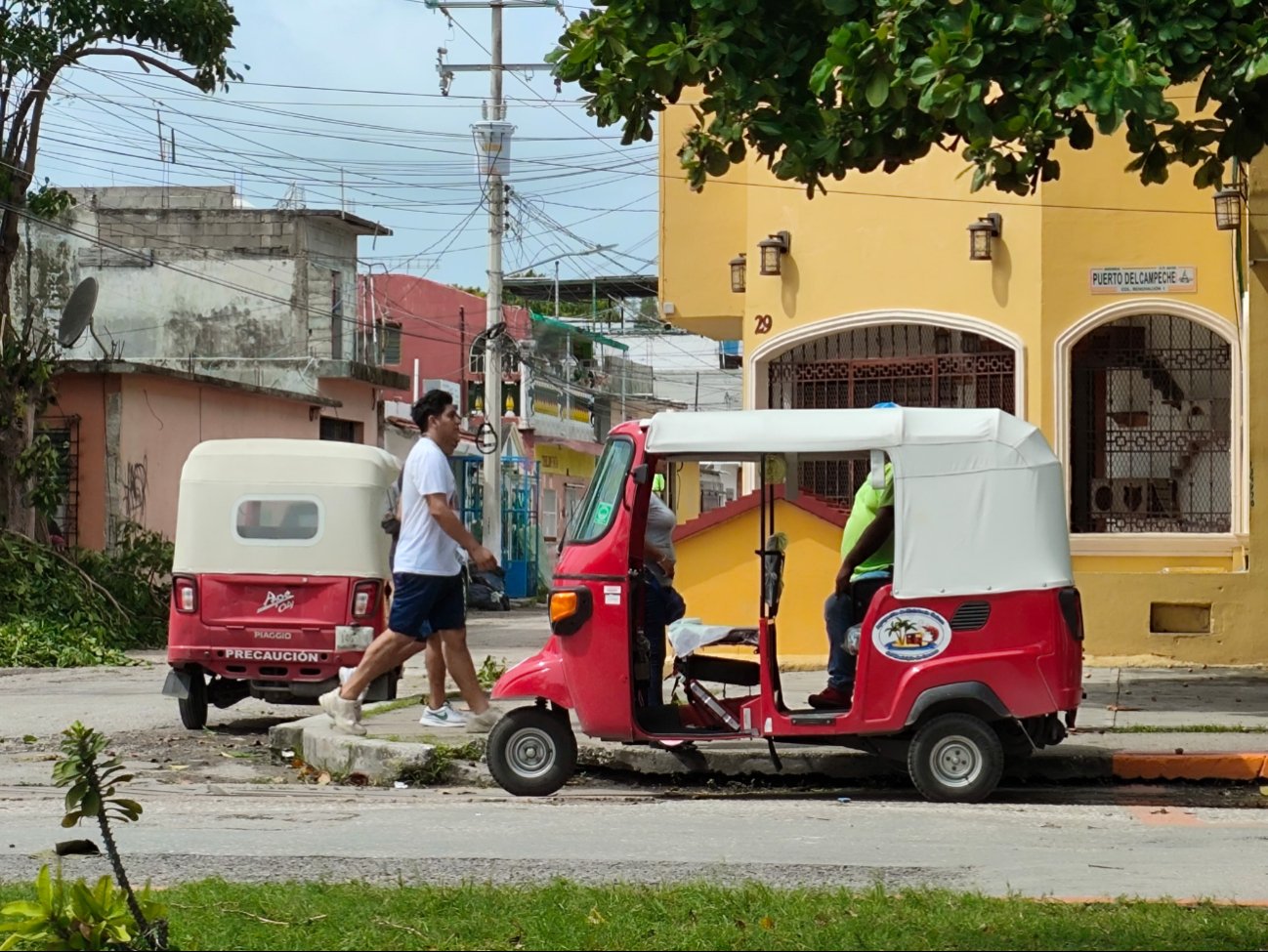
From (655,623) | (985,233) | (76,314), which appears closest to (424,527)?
(655,623)

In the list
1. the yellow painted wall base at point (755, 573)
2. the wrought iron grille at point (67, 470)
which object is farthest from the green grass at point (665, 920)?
the wrought iron grille at point (67, 470)

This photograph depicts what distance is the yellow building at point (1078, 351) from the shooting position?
→ 16000mm

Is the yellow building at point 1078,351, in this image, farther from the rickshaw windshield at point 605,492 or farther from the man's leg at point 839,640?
the rickshaw windshield at point 605,492

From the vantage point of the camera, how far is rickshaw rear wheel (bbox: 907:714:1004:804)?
9.02m

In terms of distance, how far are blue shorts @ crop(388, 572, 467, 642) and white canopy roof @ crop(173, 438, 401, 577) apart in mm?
2648

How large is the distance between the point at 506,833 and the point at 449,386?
42.5 metres

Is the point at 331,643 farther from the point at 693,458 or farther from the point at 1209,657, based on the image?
the point at 1209,657

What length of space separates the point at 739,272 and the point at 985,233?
315cm

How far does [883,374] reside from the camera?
1833 centimetres

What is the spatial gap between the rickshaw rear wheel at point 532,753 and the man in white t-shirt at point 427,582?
1124mm

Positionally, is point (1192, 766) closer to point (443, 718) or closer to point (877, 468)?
point (877, 468)

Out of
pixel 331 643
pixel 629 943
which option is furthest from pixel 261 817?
pixel 331 643

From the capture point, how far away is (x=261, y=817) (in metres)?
8.47

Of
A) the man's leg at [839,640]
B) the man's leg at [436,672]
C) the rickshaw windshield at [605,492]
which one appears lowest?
the man's leg at [436,672]
